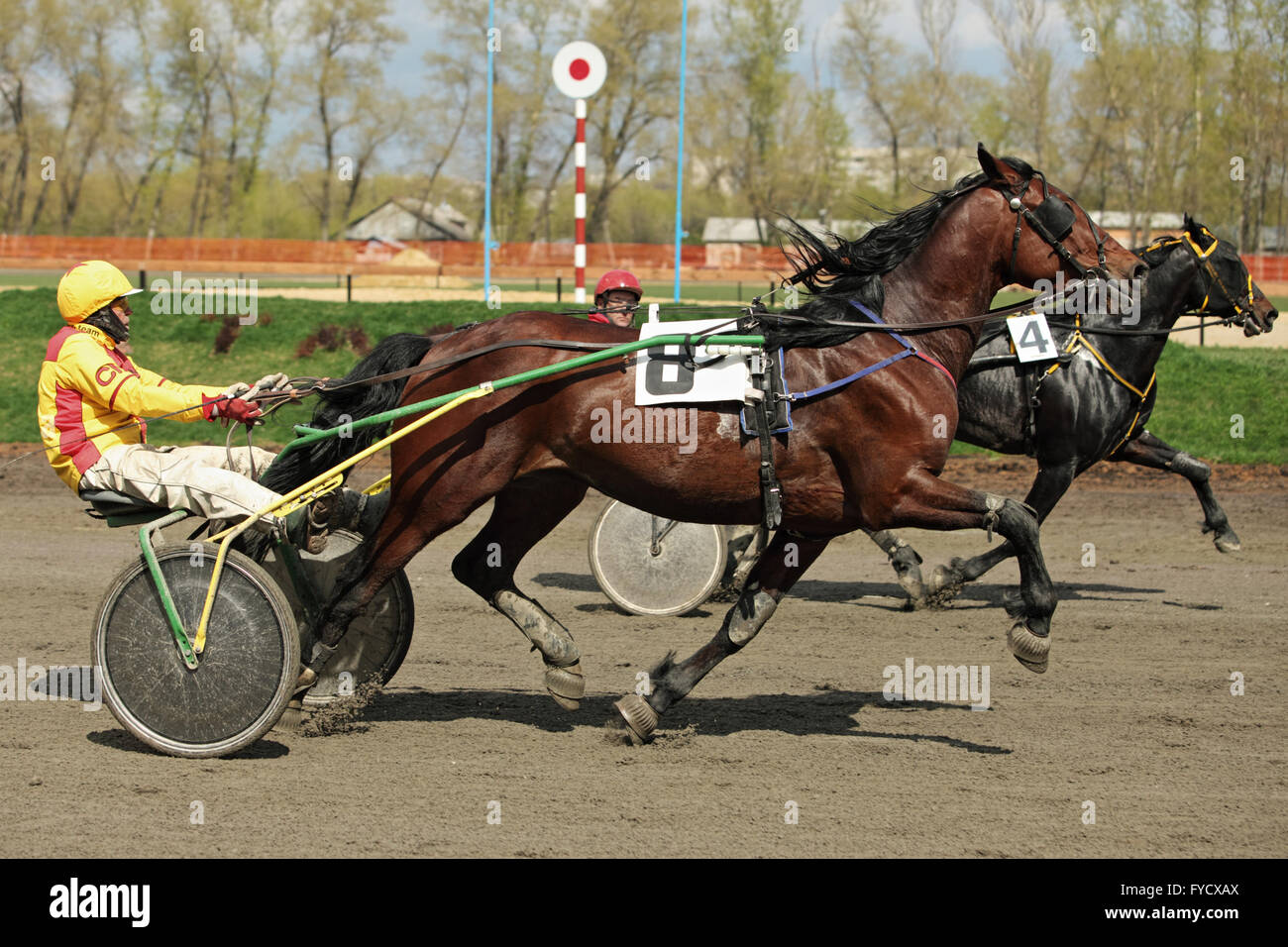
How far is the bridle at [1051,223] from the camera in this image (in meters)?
5.11

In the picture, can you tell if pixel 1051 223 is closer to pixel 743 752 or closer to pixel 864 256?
pixel 864 256

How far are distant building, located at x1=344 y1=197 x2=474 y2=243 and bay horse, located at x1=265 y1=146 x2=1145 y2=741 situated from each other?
4909 cm

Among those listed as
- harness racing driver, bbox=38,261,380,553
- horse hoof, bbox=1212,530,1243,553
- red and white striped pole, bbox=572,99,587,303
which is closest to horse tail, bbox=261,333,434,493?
harness racing driver, bbox=38,261,380,553

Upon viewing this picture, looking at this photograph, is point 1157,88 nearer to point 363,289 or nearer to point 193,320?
point 363,289

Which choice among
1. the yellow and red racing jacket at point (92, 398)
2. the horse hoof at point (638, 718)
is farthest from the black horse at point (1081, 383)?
the yellow and red racing jacket at point (92, 398)

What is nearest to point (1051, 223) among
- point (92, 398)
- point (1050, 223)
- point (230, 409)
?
point (1050, 223)

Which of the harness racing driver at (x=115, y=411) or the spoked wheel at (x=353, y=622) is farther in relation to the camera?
the spoked wheel at (x=353, y=622)

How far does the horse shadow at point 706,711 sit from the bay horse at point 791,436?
33cm

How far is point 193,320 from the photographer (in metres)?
16.2

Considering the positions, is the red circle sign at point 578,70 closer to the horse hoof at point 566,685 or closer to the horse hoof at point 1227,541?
the horse hoof at point 1227,541

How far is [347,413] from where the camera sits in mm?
5285

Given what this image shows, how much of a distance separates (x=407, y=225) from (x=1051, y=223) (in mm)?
51615

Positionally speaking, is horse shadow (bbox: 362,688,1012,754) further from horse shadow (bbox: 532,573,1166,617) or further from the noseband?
the noseband
